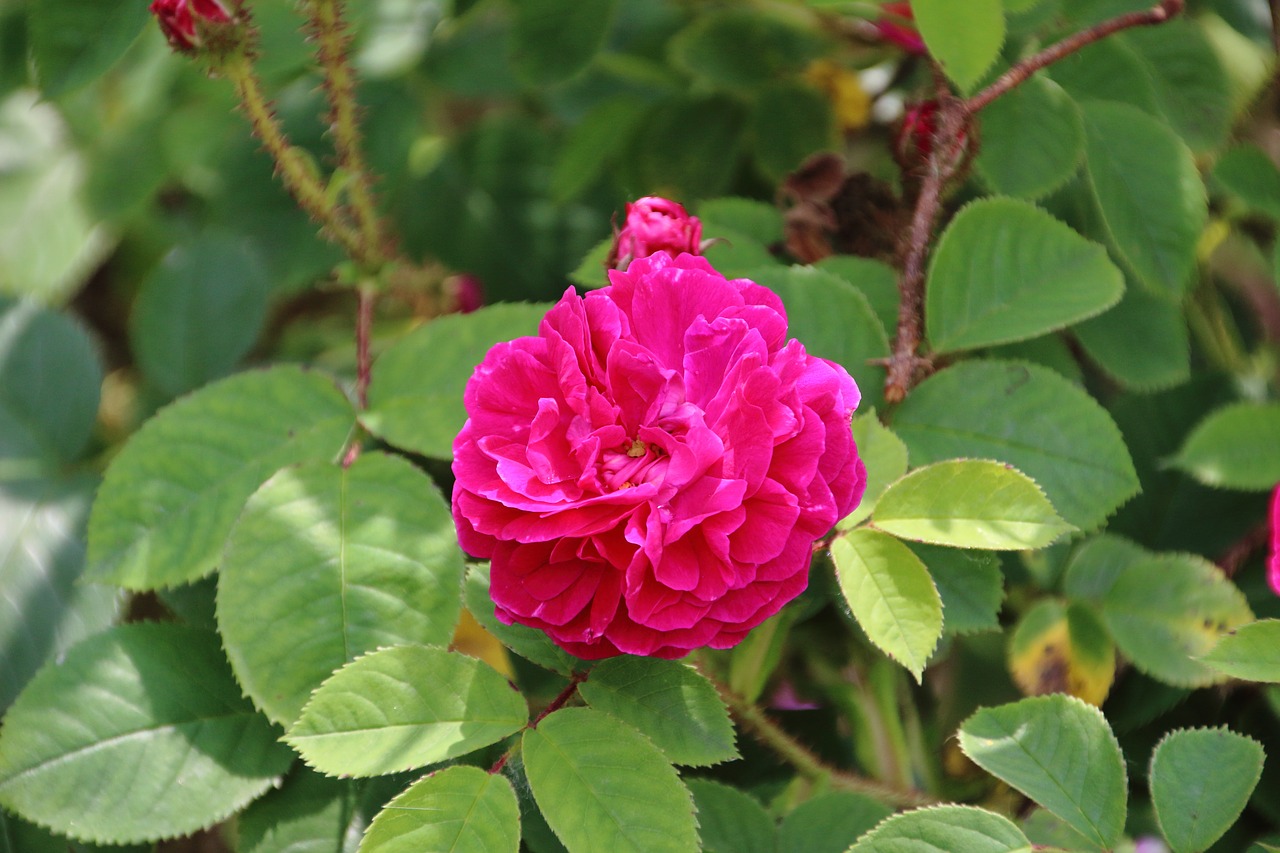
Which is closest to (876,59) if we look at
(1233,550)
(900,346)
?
(900,346)

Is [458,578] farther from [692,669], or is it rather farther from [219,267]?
[219,267]

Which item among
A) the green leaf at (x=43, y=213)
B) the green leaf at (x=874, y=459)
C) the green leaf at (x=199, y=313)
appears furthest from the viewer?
the green leaf at (x=43, y=213)

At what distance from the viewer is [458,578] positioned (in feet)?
2.53

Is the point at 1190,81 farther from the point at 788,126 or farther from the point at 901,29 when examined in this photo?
the point at 788,126

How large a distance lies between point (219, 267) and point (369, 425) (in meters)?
0.47

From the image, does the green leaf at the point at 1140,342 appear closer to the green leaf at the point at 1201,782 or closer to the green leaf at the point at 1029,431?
the green leaf at the point at 1029,431

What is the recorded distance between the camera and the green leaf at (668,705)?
2.21ft

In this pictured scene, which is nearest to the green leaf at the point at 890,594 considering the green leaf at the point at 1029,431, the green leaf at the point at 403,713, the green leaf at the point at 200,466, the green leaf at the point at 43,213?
the green leaf at the point at 1029,431

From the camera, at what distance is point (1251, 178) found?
1101 mm

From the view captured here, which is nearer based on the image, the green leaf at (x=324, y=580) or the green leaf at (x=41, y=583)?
the green leaf at (x=324, y=580)

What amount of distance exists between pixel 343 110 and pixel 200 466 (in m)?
0.38

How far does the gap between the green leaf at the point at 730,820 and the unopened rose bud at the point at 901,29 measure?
0.73 meters

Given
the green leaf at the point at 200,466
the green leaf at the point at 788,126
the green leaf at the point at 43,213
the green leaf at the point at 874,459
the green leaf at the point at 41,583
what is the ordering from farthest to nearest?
the green leaf at the point at 43,213
the green leaf at the point at 788,126
the green leaf at the point at 41,583
the green leaf at the point at 200,466
the green leaf at the point at 874,459

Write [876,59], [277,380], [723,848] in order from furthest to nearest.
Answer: [876,59] → [277,380] → [723,848]
